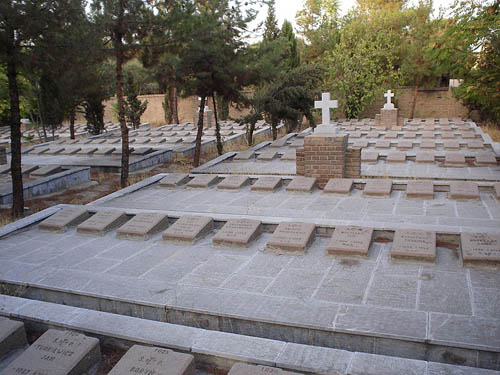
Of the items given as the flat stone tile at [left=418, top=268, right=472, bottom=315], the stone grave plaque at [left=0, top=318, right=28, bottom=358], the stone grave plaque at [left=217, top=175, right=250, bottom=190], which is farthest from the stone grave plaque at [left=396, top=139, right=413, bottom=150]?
the stone grave plaque at [left=0, top=318, right=28, bottom=358]

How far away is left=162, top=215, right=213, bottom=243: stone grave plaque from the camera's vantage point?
5176 mm

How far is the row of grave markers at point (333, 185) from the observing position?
6594 millimetres

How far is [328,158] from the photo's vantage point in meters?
7.99

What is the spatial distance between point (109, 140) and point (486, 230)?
1624 centimetres

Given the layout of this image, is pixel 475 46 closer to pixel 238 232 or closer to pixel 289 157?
pixel 289 157

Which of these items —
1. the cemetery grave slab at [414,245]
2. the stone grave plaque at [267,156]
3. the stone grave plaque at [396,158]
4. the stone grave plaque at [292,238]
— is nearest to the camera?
the cemetery grave slab at [414,245]

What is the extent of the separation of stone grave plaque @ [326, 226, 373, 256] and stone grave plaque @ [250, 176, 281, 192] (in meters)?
2.80

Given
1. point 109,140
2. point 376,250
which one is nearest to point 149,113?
point 109,140

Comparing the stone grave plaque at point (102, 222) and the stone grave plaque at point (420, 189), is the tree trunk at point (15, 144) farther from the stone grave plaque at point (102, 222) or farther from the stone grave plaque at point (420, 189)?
the stone grave plaque at point (420, 189)

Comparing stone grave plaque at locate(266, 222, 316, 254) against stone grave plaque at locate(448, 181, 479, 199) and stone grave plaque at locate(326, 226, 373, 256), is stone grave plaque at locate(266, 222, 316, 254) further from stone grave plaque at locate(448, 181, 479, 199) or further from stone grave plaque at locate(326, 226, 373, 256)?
stone grave plaque at locate(448, 181, 479, 199)

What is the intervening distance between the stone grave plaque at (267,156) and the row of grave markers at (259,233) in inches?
234

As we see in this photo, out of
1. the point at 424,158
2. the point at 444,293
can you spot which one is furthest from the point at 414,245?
the point at 424,158

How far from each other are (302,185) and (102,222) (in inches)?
136

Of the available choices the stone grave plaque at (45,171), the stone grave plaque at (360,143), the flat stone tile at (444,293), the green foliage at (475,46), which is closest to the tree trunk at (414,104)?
the stone grave plaque at (360,143)
